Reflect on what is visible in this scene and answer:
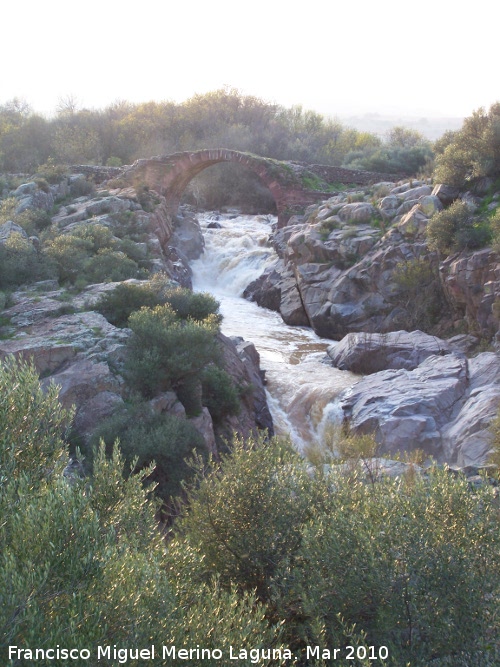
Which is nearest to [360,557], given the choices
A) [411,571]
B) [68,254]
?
[411,571]

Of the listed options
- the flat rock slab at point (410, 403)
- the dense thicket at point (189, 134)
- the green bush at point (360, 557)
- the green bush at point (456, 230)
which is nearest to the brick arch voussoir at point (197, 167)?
the dense thicket at point (189, 134)

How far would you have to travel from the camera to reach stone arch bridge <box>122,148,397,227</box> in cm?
2598

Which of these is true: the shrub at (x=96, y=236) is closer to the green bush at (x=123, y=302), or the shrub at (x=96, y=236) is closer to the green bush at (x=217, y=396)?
the green bush at (x=123, y=302)

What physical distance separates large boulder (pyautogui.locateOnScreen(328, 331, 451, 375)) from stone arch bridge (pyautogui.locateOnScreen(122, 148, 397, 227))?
1303cm

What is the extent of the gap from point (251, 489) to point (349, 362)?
31.9ft

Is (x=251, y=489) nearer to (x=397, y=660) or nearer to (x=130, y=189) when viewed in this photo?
(x=397, y=660)

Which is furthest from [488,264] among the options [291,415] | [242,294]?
[242,294]

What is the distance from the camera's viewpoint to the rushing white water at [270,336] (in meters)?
11.5

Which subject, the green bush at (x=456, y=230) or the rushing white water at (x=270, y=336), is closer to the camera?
the rushing white water at (x=270, y=336)

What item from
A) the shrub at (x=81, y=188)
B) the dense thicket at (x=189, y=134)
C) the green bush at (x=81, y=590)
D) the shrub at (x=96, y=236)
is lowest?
the green bush at (x=81, y=590)

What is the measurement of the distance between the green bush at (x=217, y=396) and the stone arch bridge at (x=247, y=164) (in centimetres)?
1756

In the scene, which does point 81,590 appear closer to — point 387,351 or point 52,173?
point 387,351

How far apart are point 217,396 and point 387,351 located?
5485 millimetres

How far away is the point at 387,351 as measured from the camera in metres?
13.5
